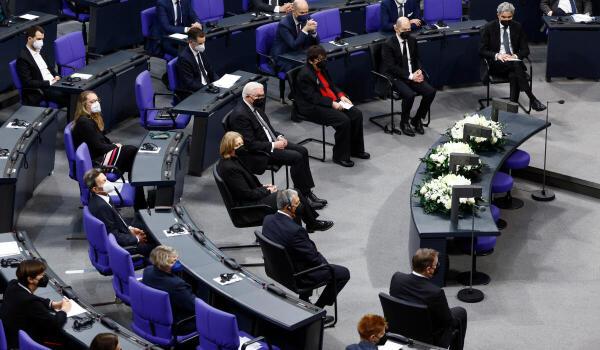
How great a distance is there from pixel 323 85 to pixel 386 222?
2.28m

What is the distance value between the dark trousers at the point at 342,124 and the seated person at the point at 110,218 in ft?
11.7

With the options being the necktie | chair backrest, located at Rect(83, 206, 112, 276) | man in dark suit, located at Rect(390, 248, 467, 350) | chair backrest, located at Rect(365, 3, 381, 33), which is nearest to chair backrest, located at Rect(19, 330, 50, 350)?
chair backrest, located at Rect(83, 206, 112, 276)

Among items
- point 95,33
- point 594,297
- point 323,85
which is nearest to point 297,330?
point 594,297

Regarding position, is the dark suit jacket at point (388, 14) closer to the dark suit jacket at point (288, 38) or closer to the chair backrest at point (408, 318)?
the dark suit jacket at point (288, 38)

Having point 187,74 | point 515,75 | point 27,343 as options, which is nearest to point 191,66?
point 187,74

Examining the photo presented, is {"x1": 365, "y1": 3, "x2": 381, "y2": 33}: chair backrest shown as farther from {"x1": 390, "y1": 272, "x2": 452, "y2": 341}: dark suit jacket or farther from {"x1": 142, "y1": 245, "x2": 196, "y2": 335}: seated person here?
{"x1": 142, "y1": 245, "x2": 196, "y2": 335}: seated person

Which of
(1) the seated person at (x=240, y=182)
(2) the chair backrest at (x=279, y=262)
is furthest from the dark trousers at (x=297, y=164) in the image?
(2) the chair backrest at (x=279, y=262)

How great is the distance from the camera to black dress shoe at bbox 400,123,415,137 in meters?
14.4

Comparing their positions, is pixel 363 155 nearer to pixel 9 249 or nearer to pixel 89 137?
pixel 89 137

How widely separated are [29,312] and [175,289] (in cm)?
117

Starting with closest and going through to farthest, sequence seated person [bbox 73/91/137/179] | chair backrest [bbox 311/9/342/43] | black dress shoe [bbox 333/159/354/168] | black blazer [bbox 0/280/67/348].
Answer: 1. black blazer [bbox 0/280/67/348]
2. seated person [bbox 73/91/137/179]
3. black dress shoe [bbox 333/159/354/168]
4. chair backrest [bbox 311/9/342/43]

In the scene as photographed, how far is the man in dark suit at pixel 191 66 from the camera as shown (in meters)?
13.8

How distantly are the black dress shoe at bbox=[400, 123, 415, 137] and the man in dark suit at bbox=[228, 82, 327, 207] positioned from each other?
7.94ft

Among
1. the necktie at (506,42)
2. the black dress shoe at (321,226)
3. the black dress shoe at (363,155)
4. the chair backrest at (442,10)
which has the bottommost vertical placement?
the black dress shoe at (321,226)
